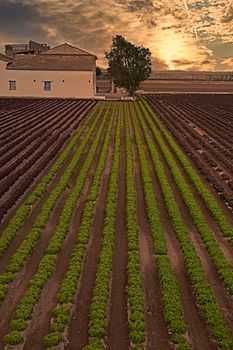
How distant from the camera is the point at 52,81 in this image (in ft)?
223

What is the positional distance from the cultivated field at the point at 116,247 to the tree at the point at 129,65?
159 feet

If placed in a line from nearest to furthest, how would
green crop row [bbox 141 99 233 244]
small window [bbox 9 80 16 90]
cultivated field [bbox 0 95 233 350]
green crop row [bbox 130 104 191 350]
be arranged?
green crop row [bbox 130 104 191 350] < cultivated field [bbox 0 95 233 350] < green crop row [bbox 141 99 233 244] < small window [bbox 9 80 16 90]

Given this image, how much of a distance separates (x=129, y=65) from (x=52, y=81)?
47.2ft

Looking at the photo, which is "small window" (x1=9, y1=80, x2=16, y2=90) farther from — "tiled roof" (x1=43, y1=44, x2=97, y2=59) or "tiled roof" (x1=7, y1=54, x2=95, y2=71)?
"tiled roof" (x1=43, y1=44, x2=97, y2=59)

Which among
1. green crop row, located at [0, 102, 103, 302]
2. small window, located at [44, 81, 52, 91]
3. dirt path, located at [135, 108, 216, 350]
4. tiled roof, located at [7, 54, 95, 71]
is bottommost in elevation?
dirt path, located at [135, 108, 216, 350]

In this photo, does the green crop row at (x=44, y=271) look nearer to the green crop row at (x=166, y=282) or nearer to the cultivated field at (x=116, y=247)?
the cultivated field at (x=116, y=247)

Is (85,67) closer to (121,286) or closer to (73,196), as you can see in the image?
(73,196)

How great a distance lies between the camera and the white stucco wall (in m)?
67.9

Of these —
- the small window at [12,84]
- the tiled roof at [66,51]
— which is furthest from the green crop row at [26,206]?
the tiled roof at [66,51]

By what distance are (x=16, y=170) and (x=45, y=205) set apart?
5803 millimetres

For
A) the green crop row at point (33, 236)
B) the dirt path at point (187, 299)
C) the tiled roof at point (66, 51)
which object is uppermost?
the tiled roof at point (66, 51)

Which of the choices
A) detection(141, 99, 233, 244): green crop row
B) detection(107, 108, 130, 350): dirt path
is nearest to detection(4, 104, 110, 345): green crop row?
detection(107, 108, 130, 350): dirt path

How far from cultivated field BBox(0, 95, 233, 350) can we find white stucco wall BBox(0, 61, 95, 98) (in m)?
42.2

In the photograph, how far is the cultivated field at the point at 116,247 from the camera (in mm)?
9164
